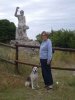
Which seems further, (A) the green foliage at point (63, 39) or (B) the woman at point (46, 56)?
(A) the green foliage at point (63, 39)

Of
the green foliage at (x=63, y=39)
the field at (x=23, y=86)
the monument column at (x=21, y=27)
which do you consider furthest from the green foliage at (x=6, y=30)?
the field at (x=23, y=86)

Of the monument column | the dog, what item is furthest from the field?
the monument column

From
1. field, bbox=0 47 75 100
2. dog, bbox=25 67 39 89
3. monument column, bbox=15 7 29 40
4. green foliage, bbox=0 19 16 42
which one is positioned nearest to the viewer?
field, bbox=0 47 75 100

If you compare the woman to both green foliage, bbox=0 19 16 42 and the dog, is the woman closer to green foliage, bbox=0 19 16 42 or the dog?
the dog

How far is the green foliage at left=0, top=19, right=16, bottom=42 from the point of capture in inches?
1368

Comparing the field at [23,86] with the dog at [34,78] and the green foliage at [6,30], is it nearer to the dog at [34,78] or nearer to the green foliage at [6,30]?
the dog at [34,78]

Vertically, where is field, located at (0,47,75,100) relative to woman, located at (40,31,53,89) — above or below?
below

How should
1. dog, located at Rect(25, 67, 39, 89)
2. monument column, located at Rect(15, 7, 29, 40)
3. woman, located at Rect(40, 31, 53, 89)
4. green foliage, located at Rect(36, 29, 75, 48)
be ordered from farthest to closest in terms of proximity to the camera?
1. green foliage, located at Rect(36, 29, 75, 48)
2. monument column, located at Rect(15, 7, 29, 40)
3. dog, located at Rect(25, 67, 39, 89)
4. woman, located at Rect(40, 31, 53, 89)

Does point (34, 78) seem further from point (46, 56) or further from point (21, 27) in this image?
point (21, 27)

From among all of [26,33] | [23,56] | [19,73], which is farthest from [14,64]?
[26,33]

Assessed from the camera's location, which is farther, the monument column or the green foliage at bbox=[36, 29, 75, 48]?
the green foliage at bbox=[36, 29, 75, 48]

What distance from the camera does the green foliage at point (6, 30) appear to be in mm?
34744

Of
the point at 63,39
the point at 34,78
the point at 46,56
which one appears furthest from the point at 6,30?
the point at 46,56

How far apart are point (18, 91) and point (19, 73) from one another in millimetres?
2720
